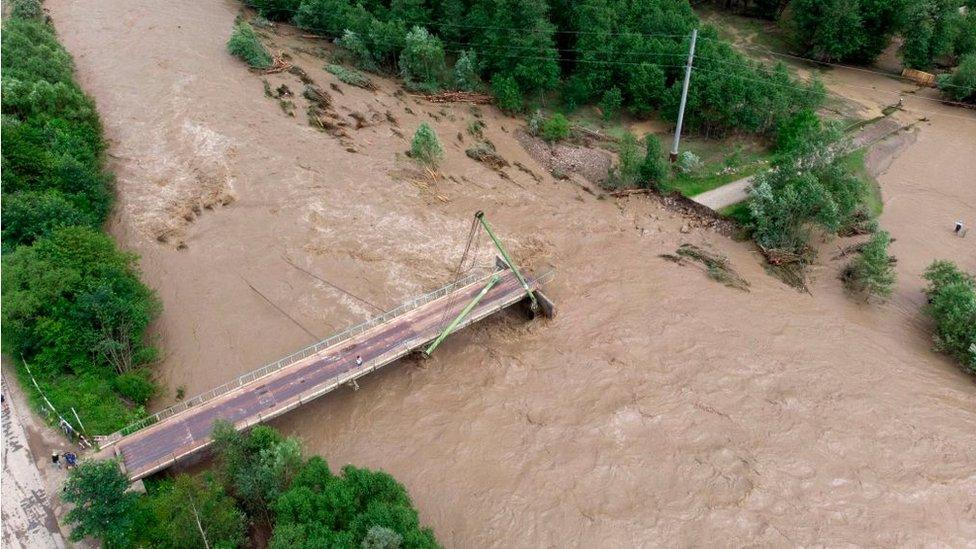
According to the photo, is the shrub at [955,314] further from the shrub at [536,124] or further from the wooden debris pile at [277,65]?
the wooden debris pile at [277,65]

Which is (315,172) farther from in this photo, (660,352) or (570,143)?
(660,352)

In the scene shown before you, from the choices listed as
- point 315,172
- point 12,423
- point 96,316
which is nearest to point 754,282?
point 315,172

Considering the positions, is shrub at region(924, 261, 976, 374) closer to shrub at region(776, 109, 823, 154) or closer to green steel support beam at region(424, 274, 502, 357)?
shrub at region(776, 109, 823, 154)

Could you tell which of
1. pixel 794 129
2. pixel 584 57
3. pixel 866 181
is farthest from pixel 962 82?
pixel 584 57

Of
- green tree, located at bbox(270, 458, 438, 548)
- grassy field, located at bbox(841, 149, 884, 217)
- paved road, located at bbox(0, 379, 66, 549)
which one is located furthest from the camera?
grassy field, located at bbox(841, 149, 884, 217)

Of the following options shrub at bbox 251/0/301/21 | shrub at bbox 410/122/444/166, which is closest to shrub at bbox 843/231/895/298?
shrub at bbox 410/122/444/166
